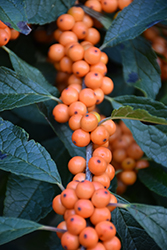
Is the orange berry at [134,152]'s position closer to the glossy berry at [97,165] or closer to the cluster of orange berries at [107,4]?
the glossy berry at [97,165]

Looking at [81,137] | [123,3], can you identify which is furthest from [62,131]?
[123,3]

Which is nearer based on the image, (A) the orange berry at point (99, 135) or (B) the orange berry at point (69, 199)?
(B) the orange berry at point (69, 199)

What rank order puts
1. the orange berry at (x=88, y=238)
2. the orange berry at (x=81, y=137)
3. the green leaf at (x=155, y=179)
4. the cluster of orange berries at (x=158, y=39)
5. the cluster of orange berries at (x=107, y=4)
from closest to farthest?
the orange berry at (x=88, y=238) < the orange berry at (x=81, y=137) < the green leaf at (x=155, y=179) < the cluster of orange berries at (x=107, y=4) < the cluster of orange berries at (x=158, y=39)

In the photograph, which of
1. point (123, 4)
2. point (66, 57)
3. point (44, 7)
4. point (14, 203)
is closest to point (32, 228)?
point (14, 203)

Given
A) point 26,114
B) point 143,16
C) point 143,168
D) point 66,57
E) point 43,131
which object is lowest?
point 143,168

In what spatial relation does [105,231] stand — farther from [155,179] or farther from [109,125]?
[155,179]

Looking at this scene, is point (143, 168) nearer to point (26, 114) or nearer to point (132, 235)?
point (132, 235)

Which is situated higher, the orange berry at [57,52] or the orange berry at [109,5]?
the orange berry at [109,5]

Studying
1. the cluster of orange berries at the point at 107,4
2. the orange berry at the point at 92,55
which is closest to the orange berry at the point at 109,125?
the orange berry at the point at 92,55
